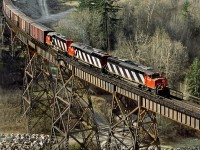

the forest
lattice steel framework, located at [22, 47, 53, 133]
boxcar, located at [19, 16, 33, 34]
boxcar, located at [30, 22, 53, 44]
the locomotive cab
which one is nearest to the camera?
the locomotive cab

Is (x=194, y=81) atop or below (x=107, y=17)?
below

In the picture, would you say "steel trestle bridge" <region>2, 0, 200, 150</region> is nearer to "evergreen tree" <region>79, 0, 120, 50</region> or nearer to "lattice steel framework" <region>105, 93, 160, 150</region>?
"lattice steel framework" <region>105, 93, 160, 150</region>

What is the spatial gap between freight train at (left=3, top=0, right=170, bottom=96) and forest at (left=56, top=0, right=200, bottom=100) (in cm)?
1688

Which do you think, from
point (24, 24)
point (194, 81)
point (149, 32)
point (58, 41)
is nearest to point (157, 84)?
point (58, 41)

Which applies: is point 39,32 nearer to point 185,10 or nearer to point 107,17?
point 107,17

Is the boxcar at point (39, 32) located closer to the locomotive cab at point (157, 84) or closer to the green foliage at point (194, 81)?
the locomotive cab at point (157, 84)

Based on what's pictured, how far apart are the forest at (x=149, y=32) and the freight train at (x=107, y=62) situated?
16.9 meters

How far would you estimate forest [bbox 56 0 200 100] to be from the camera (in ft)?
174

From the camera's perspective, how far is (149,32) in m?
62.4

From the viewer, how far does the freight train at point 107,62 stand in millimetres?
25203

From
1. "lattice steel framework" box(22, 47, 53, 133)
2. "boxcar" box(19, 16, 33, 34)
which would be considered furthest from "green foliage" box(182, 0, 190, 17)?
"lattice steel framework" box(22, 47, 53, 133)

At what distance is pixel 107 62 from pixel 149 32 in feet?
113

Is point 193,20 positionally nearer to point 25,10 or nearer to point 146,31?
point 146,31

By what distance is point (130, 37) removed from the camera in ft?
198
